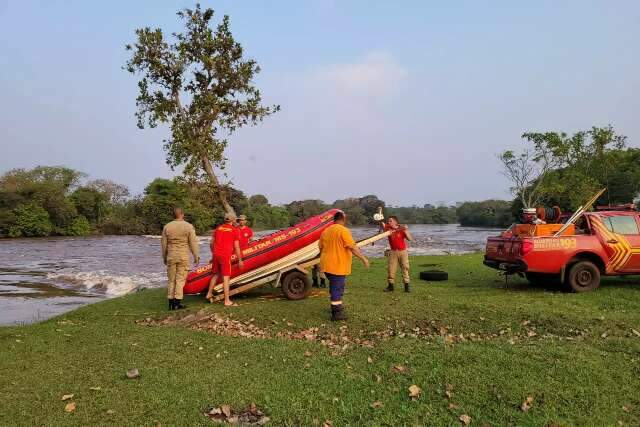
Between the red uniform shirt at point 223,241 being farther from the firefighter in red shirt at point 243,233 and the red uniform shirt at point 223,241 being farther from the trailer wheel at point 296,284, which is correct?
the trailer wheel at point 296,284

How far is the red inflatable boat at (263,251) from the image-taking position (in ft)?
35.2

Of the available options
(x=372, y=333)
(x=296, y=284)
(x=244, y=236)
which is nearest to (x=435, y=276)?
(x=296, y=284)

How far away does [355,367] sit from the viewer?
585cm

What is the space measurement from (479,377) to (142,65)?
1361 centimetres

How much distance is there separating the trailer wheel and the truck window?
24.5 feet

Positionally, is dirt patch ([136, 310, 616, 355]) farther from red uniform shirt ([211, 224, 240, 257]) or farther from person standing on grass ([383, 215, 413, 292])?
person standing on grass ([383, 215, 413, 292])

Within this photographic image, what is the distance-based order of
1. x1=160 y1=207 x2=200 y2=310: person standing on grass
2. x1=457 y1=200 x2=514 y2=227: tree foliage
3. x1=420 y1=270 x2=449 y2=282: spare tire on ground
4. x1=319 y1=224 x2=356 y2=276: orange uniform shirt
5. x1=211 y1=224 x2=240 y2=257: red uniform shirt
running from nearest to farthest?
x1=319 y1=224 x2=356 y2=276: orange uniform shirt → x1=160 y1=207 x2=200 y2=310: person standing on grass → x1=211 y1=224 x2=240 y2=257: red uniform shirt → x1=420 y1=270 x2=449 y2=282: spare tire on ground → x1=457 y1=200 x2=514 y2=227: tree foliage

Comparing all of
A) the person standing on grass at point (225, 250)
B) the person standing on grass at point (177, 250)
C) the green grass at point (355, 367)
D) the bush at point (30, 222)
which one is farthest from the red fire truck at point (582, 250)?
the bush at point (30, 222)

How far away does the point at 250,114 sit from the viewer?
15.4m

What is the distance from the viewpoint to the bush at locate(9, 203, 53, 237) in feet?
226

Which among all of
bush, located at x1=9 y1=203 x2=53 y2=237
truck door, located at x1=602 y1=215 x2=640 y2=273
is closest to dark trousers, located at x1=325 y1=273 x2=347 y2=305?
truck door, located at x1=602 y1=215 x2=640 y2=273

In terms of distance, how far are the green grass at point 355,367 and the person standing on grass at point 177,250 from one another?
77 centimetres

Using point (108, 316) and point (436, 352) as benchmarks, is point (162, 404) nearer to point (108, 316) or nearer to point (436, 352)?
point (436, 352)

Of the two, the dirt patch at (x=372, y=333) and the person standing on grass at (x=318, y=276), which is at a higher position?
the person standing on grass at (x=318, y=276)
